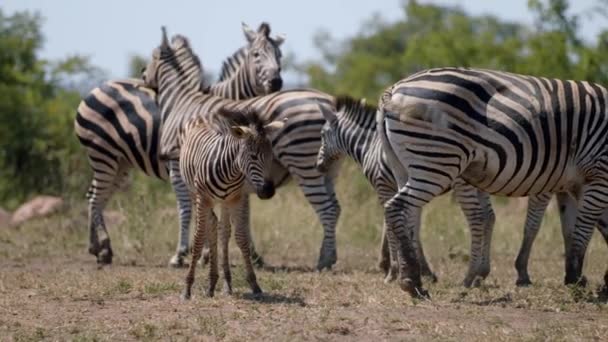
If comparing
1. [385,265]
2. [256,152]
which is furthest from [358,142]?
[256,152]

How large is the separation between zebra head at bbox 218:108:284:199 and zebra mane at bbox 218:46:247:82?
5.39 meters

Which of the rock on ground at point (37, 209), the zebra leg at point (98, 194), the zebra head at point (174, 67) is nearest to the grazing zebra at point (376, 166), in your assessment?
the zebra head at point (174, 67)

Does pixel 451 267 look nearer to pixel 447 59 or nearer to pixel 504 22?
pixel 447 59

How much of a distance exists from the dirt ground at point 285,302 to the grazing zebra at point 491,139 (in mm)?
704

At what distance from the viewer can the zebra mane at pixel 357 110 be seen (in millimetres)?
12391

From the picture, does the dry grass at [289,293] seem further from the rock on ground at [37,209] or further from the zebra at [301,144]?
the rock on ground at [37,209]

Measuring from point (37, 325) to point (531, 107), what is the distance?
4508 millimetres

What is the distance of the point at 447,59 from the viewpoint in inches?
1102

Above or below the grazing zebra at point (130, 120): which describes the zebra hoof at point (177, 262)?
below

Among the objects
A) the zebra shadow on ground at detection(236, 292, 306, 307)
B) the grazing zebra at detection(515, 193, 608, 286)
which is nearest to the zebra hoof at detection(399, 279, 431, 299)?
the zebra shadow on ground at detection(236, 292, 306, 307)

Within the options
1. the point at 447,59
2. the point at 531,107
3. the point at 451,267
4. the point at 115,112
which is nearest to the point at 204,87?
the point at 115,112

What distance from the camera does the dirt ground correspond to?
8.62 metres

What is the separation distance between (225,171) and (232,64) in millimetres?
5670

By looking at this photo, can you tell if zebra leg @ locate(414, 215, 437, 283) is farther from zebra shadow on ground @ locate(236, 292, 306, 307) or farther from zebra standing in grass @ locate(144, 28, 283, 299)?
zebra standing in grass @ locate(144, 28, 283, 299)
